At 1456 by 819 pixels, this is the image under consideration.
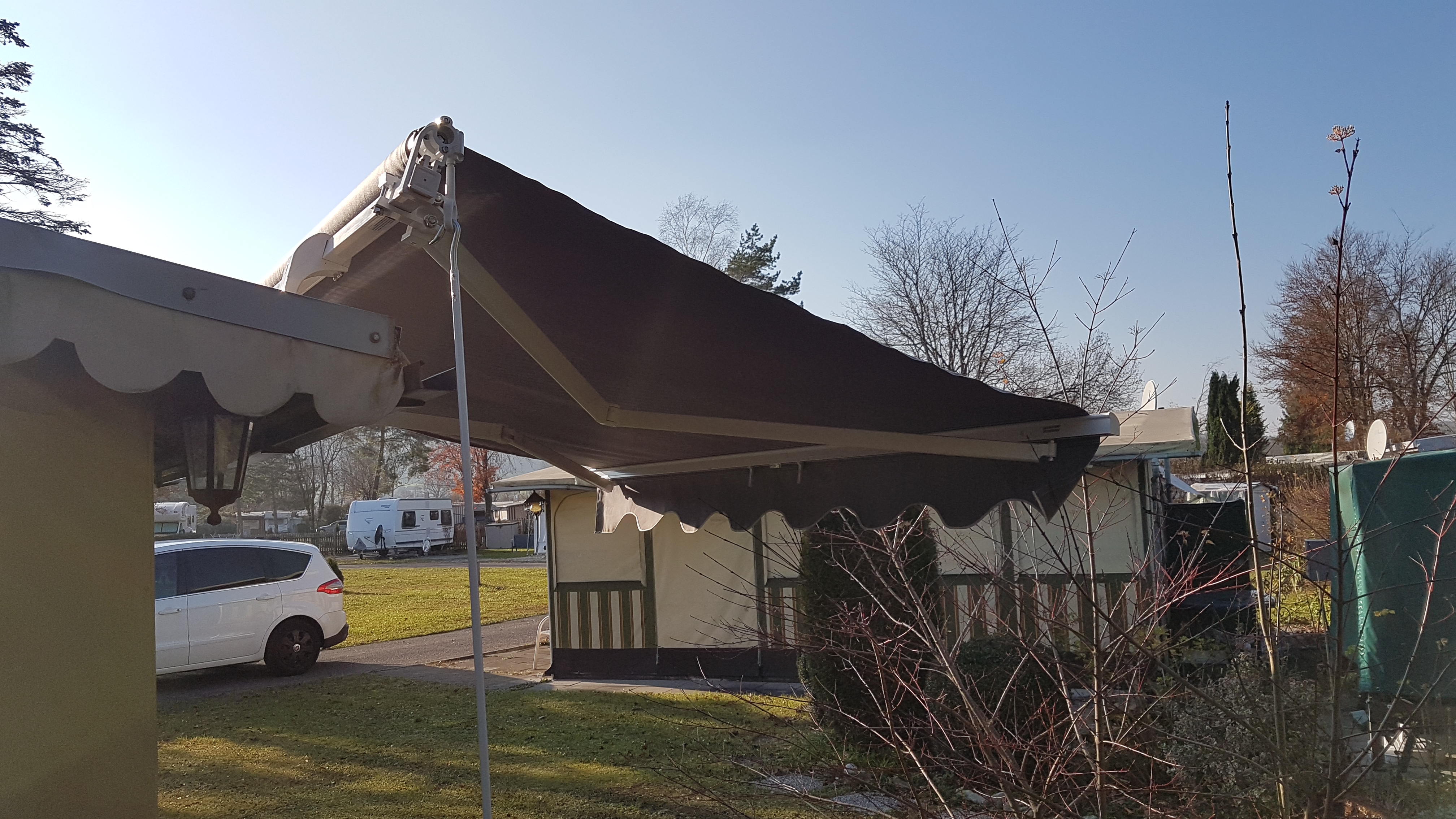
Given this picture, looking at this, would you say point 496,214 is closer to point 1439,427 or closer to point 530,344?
point 530,344

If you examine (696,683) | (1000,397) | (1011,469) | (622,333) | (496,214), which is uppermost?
(496,214)

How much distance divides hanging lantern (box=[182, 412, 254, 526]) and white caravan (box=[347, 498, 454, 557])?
34.4 m

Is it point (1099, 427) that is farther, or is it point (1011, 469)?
point (1011, 469)

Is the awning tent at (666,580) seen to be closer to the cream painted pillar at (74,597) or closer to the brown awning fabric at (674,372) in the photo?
the brown awning fabric at (674,372)

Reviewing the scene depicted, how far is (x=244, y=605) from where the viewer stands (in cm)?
1034

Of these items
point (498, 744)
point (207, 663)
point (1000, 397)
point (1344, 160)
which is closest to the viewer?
point (1344, 160)

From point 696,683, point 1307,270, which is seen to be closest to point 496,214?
point 1307,270

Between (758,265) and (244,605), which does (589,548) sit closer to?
(244,605)

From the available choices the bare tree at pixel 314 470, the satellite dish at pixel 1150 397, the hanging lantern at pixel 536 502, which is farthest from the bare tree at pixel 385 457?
the satellite dish at pixel 1150 397

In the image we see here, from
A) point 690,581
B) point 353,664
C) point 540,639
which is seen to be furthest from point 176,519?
point 690,581

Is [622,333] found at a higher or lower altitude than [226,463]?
higher

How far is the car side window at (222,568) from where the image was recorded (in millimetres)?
10125

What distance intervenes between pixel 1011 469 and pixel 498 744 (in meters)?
4.53

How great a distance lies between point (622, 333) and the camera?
293cm
